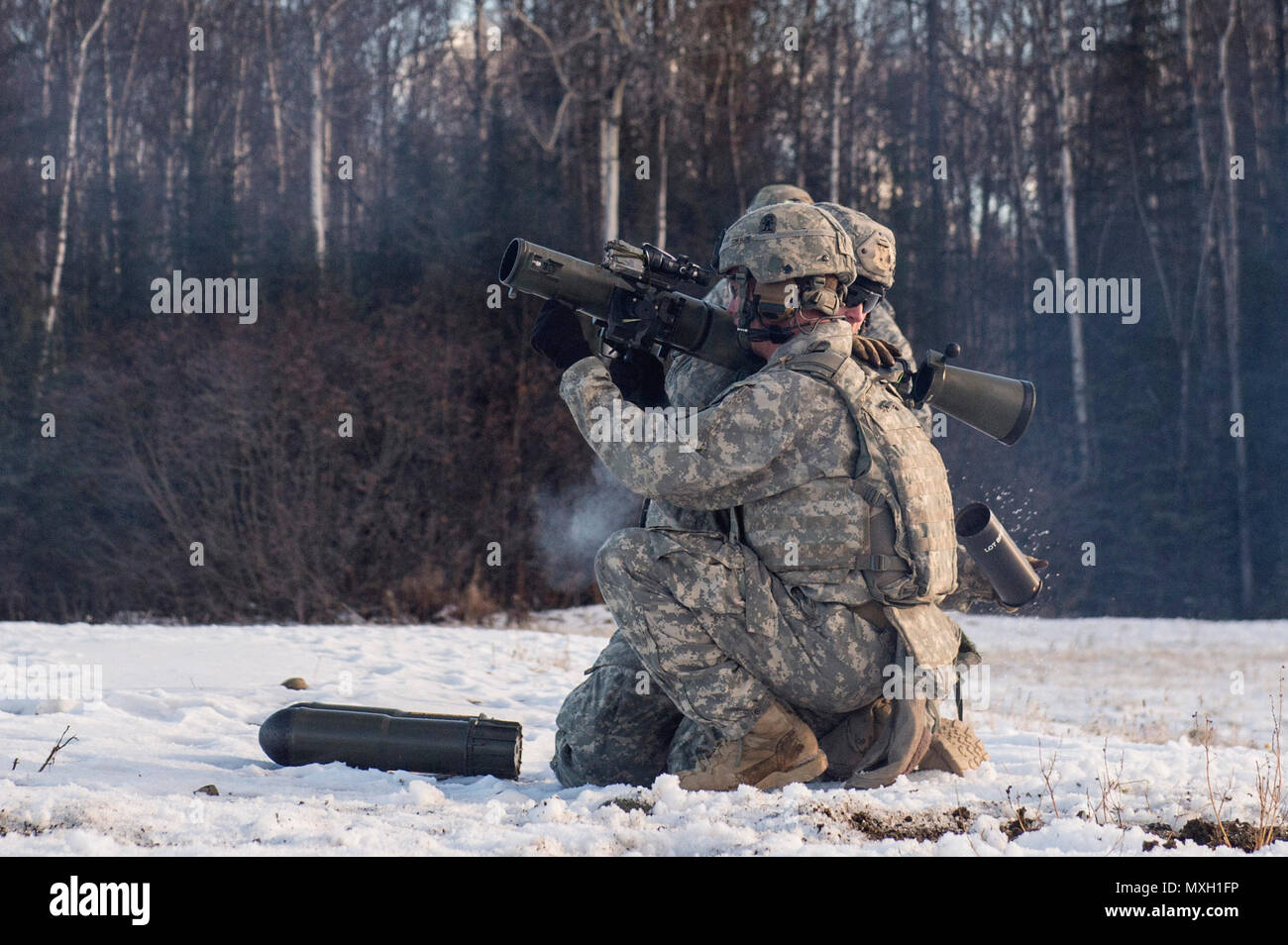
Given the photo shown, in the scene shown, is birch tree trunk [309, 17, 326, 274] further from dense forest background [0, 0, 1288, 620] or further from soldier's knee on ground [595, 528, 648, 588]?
soldier's knee on ground [595, 528, 648, 588]

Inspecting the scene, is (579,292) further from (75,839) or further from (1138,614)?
(1138,614)

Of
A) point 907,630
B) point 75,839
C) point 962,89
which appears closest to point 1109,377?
point 962,89

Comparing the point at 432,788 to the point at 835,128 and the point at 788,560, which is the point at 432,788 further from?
the point at 835,128

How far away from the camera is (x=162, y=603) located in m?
11.9

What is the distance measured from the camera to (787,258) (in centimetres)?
371

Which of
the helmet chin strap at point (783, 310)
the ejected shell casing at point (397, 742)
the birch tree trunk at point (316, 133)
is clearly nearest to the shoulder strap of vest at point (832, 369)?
the helmet chin strap at point (783, 310)

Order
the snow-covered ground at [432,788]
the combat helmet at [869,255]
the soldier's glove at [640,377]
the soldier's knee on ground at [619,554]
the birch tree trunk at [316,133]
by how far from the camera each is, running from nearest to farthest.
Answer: the snow-covered ground at [432,788]
the soldier's knee on ground at [619,554]
the soldier's glove at [640,377]
the combat helmet at [869,255]
the birch tree trunk at [316,133]

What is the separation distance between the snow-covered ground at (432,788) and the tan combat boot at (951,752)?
0.17 ft

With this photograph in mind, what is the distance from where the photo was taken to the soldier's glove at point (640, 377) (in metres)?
3.97

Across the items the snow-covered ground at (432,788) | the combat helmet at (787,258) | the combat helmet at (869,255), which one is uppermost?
the combat helmet at (869,255)

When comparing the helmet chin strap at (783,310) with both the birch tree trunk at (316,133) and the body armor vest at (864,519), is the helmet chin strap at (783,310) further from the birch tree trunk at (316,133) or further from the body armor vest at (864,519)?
the birch tree trunk at (316,133)

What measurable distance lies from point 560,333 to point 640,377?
320 millimetres

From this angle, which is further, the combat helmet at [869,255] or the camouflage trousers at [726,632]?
the combat helmet at [869,255]

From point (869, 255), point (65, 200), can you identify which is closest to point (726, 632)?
point (869, 255)
